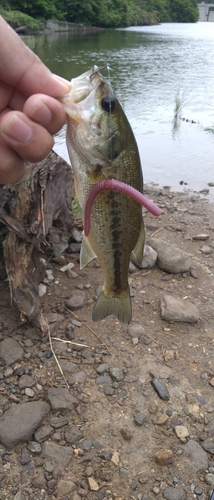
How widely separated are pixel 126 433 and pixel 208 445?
0.61 m

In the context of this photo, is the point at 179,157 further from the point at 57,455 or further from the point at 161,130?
the point at 57,455

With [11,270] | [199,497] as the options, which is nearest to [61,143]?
[11,270]

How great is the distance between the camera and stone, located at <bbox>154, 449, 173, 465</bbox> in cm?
312

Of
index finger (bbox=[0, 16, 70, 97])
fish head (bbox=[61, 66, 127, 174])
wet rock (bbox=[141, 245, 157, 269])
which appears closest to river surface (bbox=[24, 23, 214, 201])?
wet rock (bbox=[141, 245, 157, 269])

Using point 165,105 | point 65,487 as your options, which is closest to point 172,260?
point 65,487

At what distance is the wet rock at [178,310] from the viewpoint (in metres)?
4.43

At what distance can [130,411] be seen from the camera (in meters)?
3.47

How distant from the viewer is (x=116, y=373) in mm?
3734

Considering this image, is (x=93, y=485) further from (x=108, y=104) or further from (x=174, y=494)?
(x=108, y=104)

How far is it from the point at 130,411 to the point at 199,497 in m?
0.77

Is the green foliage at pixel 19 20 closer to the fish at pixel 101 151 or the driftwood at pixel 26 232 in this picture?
the driftwood at pixel 26 232

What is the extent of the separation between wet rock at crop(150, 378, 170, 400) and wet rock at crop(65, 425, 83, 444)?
2.44ft

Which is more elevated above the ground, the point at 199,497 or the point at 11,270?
the point at 11,270

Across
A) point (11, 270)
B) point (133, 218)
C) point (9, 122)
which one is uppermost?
point (9, 122)
